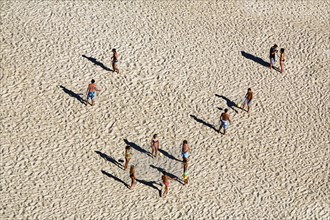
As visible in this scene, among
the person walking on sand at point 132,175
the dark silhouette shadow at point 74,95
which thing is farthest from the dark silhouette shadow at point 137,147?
the dark silhouette shadow at point 74,95

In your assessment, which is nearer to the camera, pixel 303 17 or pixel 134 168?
pixel 134 168

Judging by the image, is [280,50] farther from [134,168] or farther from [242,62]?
[134,168]

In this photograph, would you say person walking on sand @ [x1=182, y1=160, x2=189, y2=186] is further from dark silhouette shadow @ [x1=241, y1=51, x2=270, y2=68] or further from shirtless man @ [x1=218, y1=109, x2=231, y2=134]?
dark silhouette shadow @ [x1=241, y1=51, x2=270, y2=68]

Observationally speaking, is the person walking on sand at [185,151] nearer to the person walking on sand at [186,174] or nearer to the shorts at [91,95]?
the person walking on sand at [186,174]

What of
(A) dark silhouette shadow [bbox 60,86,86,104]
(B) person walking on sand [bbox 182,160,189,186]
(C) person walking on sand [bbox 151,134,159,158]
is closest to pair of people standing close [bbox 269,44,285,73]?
(C) person walking on sand [bbox 151,134,159,158]

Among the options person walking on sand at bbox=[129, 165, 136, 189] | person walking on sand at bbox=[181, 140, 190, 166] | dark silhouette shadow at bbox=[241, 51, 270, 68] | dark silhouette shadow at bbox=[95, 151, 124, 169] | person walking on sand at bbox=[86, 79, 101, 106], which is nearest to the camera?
person walking on sand at bbox=[129, 165, 136, 189]

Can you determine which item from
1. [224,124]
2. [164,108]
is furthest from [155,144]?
[224,124]

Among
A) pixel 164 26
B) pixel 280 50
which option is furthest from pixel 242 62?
pixel 164 26

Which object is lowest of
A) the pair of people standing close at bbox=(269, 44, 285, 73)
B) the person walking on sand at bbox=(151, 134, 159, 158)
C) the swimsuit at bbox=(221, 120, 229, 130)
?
the person walking on sand at bbox=(151, 134, 159, 158)
